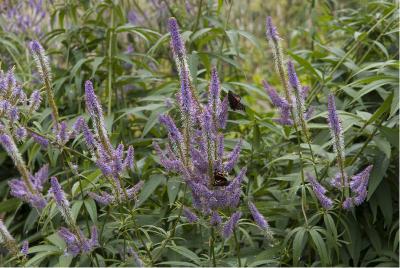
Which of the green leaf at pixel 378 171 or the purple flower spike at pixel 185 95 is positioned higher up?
the purple flower spike at pixel 185 95

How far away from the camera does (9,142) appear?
239 cm

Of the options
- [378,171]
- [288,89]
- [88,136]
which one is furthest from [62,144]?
[378,171]

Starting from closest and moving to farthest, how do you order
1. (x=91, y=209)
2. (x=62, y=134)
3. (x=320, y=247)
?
(x=62, y=134) → (x=320, y=247) → (x=91, y=209)

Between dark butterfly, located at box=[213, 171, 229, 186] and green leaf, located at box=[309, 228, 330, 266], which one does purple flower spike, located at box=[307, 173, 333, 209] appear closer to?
green leaf, located at box=[309, 228, 330, 266]

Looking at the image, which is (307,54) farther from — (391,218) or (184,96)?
(184,96)

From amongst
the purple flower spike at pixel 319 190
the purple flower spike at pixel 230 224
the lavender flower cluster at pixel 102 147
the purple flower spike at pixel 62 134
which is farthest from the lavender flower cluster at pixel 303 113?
the purple flower spike at pixel 62 134

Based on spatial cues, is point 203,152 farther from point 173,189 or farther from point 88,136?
point 173,189

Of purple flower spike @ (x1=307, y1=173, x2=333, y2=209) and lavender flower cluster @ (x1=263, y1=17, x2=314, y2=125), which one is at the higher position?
lavender flower cluster @ (x1=263, y1=17, x2=314, y2=125)

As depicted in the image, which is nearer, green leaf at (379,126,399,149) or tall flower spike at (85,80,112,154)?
tall flower spike at (85,80,112,154)

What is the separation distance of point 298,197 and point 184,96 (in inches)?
58.0

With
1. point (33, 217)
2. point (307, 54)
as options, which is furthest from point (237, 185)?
point (307, 54)

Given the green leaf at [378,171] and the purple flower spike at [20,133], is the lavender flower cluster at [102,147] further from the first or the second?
the green leaf at [378,171]

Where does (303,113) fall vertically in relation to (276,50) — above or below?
below

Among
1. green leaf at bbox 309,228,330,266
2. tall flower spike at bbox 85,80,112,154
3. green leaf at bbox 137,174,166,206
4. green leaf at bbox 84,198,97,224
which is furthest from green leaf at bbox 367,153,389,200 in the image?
tall flower spike at bbox 85,80,112,154
